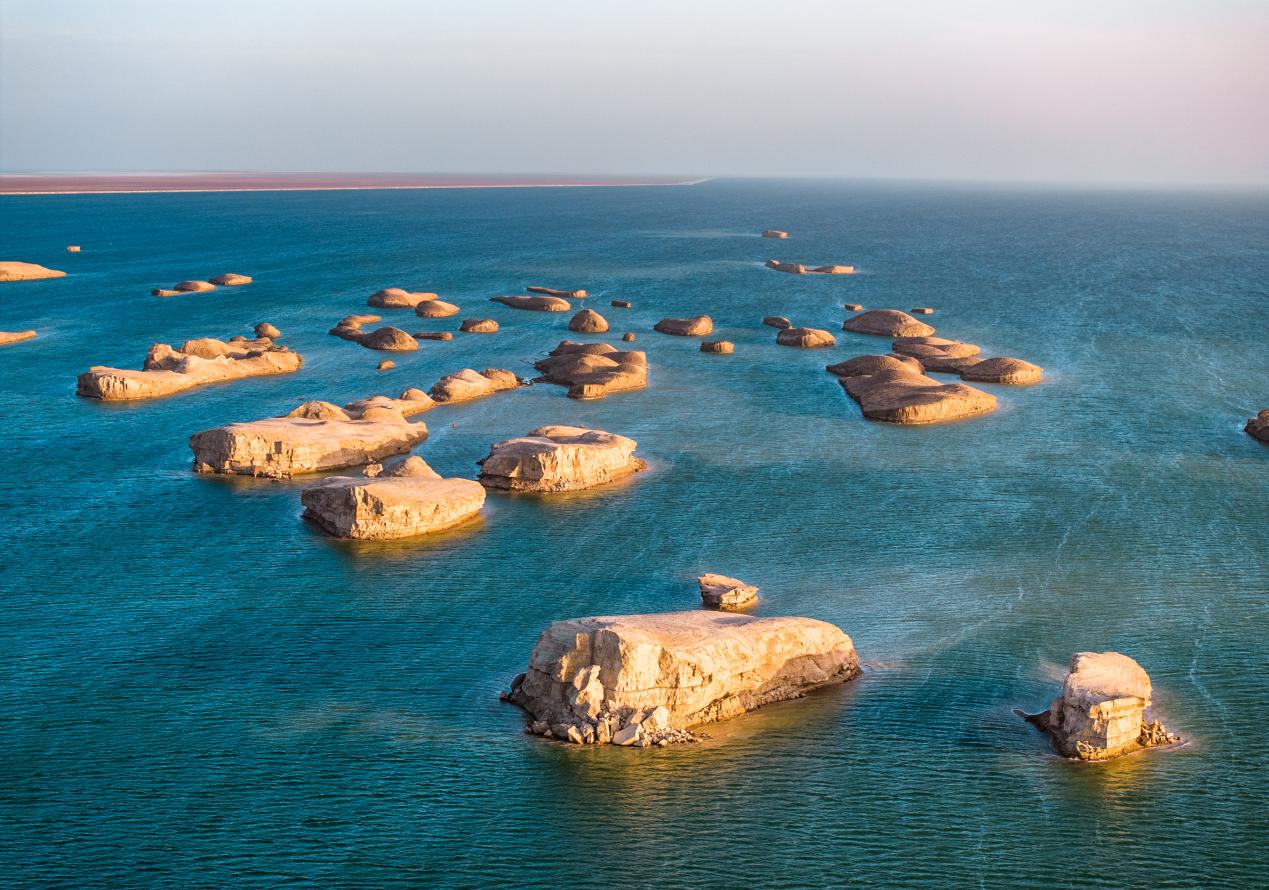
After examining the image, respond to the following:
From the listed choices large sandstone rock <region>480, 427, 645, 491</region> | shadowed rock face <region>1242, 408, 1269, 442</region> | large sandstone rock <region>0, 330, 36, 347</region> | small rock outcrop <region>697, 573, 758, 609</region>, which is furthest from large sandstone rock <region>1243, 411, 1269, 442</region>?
large sandstone rock <region>0, 330, 36, 347</region>

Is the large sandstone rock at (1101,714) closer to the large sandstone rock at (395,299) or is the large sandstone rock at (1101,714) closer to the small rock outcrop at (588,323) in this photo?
the small rock outcrop at (588,323)

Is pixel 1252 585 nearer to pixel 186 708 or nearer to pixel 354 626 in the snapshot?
pixel 354 626

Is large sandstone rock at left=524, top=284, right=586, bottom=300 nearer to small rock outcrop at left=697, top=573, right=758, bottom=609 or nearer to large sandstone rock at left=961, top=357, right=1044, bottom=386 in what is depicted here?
large sandstone rock at left=961, top=357, right=1044, bottom=386

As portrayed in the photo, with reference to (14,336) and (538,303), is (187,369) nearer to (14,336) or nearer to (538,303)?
(14,336)

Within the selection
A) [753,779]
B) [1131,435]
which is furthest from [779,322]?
[753,779]


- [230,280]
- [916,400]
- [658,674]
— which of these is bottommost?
[230,280]

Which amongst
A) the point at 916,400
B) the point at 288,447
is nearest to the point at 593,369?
the point at 916,400
